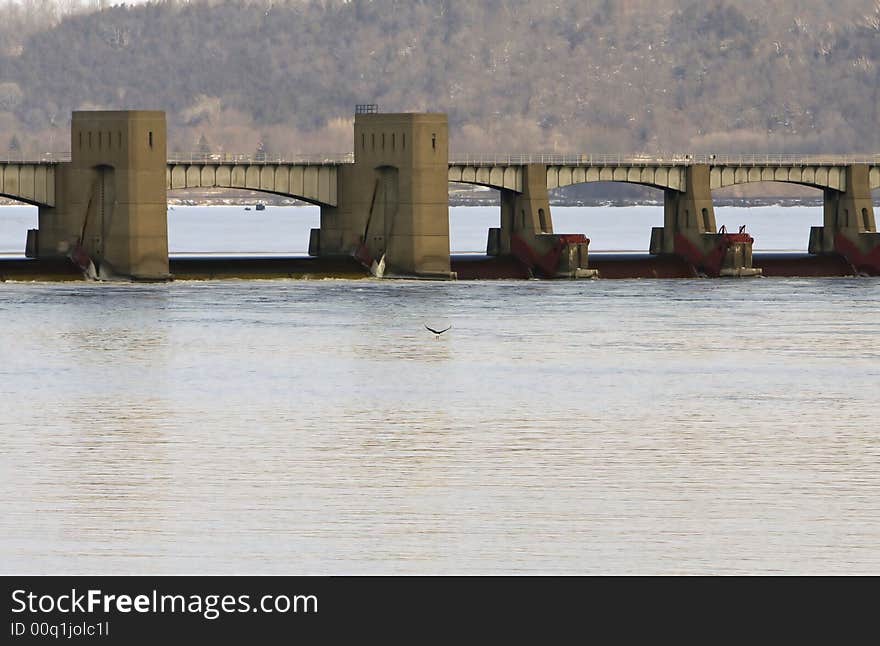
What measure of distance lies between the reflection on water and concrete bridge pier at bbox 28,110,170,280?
2434cm

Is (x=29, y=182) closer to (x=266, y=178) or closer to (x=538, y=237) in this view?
(x=266, y=178)

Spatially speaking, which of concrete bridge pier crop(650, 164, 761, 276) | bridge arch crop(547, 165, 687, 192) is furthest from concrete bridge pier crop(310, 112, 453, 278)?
concrete bridge pier crop(650, 164, 761, 276)

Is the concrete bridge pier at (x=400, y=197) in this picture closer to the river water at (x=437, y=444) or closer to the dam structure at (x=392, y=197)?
the dam structure at (x=392, y=197)

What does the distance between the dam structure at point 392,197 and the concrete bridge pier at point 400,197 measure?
3.7 inches

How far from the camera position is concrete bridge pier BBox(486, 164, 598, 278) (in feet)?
481

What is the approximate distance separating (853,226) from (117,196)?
58.1m

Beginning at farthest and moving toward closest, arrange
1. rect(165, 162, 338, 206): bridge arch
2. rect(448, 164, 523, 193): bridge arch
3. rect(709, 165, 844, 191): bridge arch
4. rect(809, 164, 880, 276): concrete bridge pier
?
rect(709, 165, 844, 191): bridge arch < rect(809, 164, 880, 276): concrete bridge pier < rect(448, 164, 523, 193): bridge arch < rect(165, 162, 338, 206): bridge arch

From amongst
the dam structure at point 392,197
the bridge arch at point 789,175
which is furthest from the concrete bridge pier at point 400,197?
the bridge arch at point 789,175

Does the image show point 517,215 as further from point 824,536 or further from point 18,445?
point 824,536

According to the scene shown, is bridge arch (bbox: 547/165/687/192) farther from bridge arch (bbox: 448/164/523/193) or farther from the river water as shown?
the river water

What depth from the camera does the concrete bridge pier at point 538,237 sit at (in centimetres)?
14662

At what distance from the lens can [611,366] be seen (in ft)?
267
